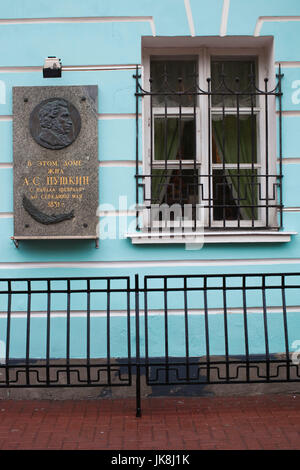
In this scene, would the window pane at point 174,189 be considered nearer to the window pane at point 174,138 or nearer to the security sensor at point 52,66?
the window pane at point 174,138

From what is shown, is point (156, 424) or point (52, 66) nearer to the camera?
point (156, 424)

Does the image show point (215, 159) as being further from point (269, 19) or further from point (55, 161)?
point (55, 161)

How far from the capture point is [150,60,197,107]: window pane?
6.70 m

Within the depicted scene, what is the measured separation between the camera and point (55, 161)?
20.6ft

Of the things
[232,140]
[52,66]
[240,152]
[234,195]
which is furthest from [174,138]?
[52,66]

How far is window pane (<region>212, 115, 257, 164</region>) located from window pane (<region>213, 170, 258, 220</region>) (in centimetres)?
16

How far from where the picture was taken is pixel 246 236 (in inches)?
248

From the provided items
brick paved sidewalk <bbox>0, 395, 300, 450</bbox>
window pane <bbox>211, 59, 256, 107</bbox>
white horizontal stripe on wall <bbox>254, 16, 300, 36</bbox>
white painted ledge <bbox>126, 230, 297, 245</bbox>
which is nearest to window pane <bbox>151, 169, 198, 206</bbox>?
white painted ledge <bbox>126, 230, 297, 245</bbox>

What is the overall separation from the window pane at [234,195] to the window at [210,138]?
0.01 metres

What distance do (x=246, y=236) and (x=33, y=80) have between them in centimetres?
284

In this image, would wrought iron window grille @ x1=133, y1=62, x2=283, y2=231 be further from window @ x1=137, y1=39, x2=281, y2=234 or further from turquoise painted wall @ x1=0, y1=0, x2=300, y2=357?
turquoise painted wall @ x1=0, y1=0, x2=300, y2=357

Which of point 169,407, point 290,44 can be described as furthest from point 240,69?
point 169,407

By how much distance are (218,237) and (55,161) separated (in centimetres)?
191
